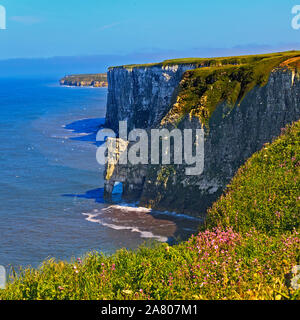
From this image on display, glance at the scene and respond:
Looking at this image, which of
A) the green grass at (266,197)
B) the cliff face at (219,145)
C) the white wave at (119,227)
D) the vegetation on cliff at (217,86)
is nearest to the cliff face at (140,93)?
the vegetation on cliff at (217,86)

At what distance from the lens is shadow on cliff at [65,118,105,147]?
11950 cm

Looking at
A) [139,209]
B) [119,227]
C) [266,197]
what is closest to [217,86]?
[139,209]

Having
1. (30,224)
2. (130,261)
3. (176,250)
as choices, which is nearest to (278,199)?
(176,250)

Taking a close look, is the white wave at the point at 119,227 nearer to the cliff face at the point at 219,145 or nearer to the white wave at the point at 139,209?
the white wave at the point at 139,209

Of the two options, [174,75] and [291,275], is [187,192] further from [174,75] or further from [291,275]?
[174,75]

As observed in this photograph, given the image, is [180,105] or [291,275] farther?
[180,105]

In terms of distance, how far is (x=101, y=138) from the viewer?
123 meters

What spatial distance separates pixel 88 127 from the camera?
142375 mm

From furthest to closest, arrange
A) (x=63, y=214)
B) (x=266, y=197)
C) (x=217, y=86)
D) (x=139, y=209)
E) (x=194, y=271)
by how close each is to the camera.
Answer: (x=217, y=86)
(x=139, y=209)
(x=63, y=214)
(x=266, y=197)
(x=194, y=271)

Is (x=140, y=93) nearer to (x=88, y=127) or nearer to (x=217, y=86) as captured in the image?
(x=88, y=127)

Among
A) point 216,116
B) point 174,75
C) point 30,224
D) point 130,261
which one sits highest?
point 174,75

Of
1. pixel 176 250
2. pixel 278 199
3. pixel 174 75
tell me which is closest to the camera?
pixel 176 250

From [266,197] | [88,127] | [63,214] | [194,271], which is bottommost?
[63,214]
